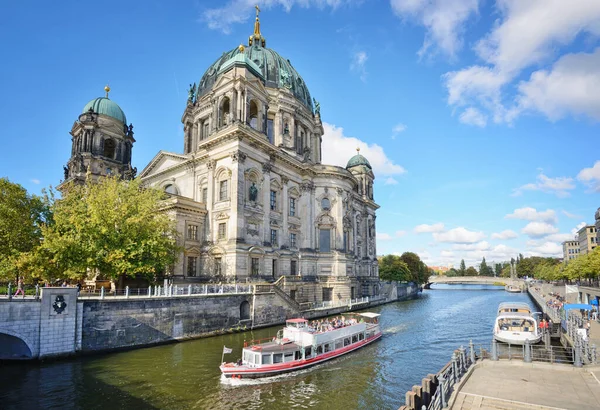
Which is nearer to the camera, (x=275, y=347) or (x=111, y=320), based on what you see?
(x=275, y=347)

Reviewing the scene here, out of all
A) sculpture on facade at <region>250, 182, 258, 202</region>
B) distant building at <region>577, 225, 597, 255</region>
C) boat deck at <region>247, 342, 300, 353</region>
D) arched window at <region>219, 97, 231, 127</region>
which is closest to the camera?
boat deck at <region>247, 342, 300, 353</region>

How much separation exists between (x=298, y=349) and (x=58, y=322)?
15.6m

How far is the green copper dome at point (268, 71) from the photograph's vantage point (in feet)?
205

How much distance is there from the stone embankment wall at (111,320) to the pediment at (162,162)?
80.1ft

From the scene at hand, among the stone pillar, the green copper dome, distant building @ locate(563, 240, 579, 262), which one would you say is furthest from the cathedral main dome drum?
distant building @ locate(563, 240, 579, 262)

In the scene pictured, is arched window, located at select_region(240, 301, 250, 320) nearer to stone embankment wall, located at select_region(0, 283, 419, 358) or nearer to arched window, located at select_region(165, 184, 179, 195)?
stone embankment wall, located at select_region(0, 283, 419, 358)

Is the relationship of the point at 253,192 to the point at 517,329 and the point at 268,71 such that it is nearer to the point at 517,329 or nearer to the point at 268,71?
the point at 268,71

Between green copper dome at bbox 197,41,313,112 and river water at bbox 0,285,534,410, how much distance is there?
45370 mm

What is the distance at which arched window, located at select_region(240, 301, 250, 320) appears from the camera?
3675cm

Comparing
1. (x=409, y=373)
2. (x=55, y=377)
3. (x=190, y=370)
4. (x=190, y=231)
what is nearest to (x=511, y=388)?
(x=409, y=373)

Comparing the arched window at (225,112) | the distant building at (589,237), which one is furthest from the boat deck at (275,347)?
the distant building at (589,237)

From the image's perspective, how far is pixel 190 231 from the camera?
4481 centimetres

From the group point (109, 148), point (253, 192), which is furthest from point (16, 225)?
point (109, 148)

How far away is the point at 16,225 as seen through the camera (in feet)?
107
